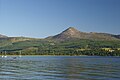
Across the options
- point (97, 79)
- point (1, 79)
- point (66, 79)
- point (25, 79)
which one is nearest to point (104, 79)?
point (97, 79)

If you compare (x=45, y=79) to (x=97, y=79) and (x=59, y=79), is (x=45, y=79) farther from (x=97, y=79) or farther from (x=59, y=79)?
(x=97, y=79)

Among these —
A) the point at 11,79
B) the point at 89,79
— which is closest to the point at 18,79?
the point at 11,79

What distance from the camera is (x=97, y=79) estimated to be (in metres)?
56.2

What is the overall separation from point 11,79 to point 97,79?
16.9 m

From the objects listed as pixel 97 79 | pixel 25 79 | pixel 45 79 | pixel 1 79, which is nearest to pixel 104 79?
pixel 97 79

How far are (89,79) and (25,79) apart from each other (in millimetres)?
12583

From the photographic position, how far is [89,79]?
2238 inches

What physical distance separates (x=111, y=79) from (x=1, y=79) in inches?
851

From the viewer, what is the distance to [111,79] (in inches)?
2227

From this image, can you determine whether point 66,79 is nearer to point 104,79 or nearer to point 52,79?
point 52,79

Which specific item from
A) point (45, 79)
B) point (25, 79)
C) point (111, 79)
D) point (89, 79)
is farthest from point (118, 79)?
point (25, 79)

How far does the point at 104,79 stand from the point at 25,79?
15437 millimetres

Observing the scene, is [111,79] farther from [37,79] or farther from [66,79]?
[37,79]

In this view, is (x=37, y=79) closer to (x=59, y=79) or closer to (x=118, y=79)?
(x=59, y=79)
